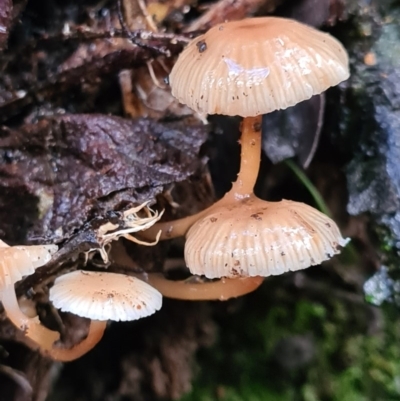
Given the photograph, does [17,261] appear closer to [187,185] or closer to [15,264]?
[15,264]

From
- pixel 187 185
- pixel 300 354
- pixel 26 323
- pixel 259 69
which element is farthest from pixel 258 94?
pixel 300 354

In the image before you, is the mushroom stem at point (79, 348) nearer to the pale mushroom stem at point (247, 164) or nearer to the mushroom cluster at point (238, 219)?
the mushroom cluster at point (238, 219)

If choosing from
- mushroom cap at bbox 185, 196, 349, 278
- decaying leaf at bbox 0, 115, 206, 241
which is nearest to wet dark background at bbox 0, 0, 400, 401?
decaying leaf at bbox 0, 115, 206, 241

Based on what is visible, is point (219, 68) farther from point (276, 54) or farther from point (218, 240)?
point (218, 240)

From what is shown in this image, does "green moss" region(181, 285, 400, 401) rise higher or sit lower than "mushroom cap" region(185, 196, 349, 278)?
lower

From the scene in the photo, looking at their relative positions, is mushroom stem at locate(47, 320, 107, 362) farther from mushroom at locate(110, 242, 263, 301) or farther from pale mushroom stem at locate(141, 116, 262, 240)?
pale mushroom stem at locate(141, 116, 262, 240)

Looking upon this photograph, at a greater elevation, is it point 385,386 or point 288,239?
point 288,239

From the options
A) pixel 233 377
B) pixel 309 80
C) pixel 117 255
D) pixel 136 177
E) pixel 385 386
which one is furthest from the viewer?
pixel 233 377

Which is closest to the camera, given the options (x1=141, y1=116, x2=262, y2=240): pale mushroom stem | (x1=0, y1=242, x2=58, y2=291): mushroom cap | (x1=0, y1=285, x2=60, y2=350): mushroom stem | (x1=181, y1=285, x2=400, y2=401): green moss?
(x1=0, y1=242, x2=58, y2=291): mushroom cap

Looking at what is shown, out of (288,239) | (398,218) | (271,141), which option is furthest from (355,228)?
(288,239)
